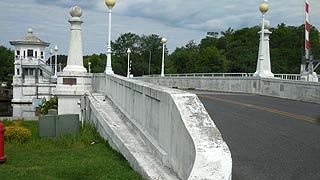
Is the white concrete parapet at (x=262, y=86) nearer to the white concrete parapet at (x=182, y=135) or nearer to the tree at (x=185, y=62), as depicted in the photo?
the white concrete parapet at (x=182, y=135)

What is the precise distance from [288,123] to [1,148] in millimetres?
7411

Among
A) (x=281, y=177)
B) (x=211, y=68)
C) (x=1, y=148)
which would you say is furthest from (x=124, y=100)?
(x=211, y=68)

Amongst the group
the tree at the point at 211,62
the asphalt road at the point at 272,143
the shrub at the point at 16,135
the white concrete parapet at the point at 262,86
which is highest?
the tree at the point at 211,62

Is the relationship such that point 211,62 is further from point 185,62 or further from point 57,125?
point 57,125

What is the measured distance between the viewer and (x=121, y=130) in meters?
9.48

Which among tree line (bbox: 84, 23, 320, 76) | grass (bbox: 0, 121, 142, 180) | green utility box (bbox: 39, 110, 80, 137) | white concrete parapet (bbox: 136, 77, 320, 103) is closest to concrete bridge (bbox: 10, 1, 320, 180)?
grass (bbox: 0, 121, 142, 180)

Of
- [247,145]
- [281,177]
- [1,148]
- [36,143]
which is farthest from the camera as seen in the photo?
[36,143]

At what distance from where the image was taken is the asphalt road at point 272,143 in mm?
6301

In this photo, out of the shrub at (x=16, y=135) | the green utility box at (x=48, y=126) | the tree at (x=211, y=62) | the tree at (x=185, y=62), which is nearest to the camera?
the shrub at (x=16, y=135)

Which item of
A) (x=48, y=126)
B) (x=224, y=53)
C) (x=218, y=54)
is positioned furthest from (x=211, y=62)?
(x=48, y=126)

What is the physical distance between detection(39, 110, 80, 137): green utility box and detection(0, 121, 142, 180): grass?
2.53 feet

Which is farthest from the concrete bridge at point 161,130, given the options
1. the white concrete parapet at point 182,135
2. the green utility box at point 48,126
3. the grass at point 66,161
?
the green utility box at point 48,126

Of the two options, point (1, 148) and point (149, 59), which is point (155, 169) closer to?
point (1, 148)

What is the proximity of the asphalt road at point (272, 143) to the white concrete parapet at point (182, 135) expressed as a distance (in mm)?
1062
